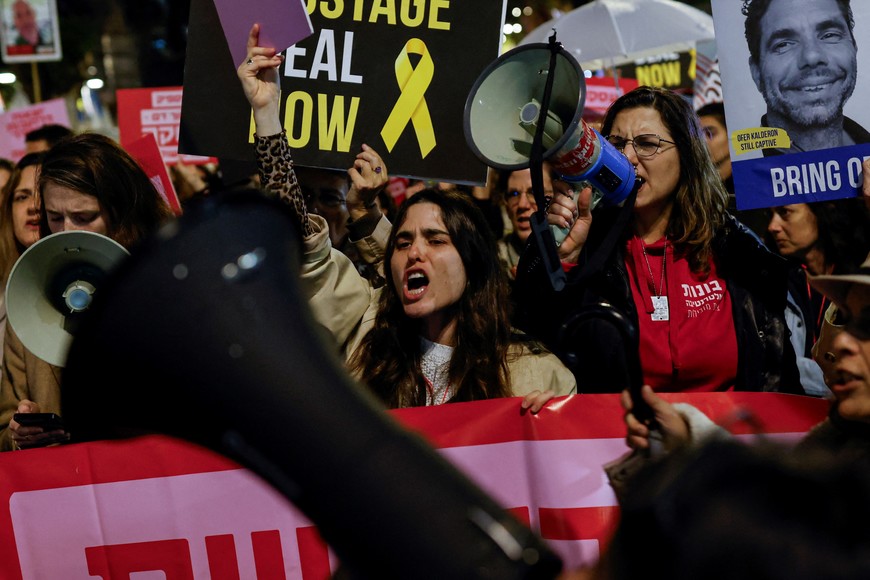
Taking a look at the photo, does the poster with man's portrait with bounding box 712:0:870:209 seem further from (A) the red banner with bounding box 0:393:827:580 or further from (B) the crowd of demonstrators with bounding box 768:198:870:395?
(A) the red banner with bounding box 0:393:827:580

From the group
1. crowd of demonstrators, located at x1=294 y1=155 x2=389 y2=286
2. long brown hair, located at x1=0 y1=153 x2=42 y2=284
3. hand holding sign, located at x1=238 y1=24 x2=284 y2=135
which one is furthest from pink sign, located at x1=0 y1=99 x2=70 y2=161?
hand holding sign, located at x1=238 y1=24 x2=284 y2=135

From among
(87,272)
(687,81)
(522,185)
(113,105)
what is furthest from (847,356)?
(113,105)

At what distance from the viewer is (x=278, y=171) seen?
314 centimetres

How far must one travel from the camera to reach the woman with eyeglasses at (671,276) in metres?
3.08

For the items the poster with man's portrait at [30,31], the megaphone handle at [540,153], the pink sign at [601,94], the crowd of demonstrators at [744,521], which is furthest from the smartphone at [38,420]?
the poster with man's portrait at [30,31]

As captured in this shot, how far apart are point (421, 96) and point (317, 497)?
9.23ft

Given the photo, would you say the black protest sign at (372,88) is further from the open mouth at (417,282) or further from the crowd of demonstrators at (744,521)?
the crowd of demonstrators at (744,521)

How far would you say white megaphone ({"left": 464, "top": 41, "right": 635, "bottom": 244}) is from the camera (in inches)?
109

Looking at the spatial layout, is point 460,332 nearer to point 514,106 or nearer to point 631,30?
point 514,106

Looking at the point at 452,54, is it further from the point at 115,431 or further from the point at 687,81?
the point at 687,81

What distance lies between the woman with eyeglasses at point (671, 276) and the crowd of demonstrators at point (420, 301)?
153mm

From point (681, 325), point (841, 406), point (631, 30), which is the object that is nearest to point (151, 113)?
point (631, 30)

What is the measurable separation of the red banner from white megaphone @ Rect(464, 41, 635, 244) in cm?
63

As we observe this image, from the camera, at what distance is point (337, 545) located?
1.19 m
